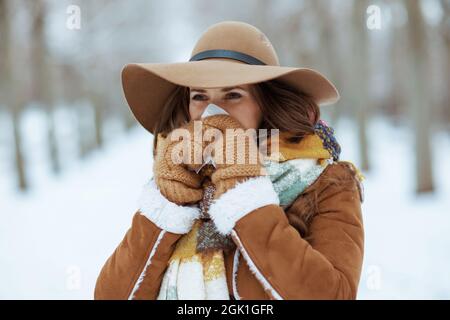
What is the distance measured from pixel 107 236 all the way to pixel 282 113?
434cm

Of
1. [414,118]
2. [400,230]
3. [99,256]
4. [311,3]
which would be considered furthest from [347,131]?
[99,256]

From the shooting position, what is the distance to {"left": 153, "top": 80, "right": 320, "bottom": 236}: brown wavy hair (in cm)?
143

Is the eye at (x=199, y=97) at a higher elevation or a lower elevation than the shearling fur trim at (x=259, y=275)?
higher

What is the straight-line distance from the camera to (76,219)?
7176 mm

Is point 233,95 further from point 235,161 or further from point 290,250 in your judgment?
point 290,250

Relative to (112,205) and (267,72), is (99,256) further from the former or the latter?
(267,72)

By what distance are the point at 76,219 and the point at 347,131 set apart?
17.8 metres

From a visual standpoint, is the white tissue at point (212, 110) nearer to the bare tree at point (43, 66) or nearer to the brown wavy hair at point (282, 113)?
the brown wavy hair at point (282, 113)

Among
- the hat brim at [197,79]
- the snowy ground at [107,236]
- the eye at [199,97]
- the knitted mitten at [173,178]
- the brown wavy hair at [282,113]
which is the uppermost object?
the hat brim at [197,79]

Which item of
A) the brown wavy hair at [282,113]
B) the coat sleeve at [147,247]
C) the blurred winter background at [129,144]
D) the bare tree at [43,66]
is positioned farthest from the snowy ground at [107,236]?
the bare tree at [43,66]

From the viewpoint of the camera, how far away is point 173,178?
1375mm

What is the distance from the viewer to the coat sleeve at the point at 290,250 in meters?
1.27

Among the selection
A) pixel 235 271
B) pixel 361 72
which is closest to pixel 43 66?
pixel 361 72
